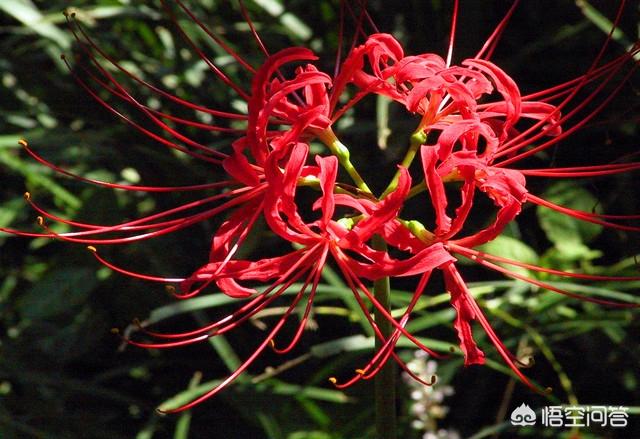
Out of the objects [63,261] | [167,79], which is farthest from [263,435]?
[167,79]

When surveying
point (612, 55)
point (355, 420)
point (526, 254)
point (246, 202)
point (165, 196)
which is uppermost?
point (612, 55)

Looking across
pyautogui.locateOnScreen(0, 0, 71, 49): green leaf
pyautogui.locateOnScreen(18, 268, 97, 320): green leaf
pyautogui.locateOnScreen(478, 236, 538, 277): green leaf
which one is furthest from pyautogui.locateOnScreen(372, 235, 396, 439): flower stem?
pyautogui.locateOnScreen(0, 0, 71, 49): green leaf

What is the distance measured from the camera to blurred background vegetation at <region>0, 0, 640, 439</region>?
1.68 metres

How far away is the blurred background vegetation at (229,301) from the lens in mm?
1682

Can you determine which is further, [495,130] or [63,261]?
[63,261]

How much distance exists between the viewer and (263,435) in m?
1.86

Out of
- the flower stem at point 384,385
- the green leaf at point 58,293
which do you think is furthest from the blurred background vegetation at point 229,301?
the flower stem at point 384,385

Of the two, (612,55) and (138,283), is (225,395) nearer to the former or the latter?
(138,283)

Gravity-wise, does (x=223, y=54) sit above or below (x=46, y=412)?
above

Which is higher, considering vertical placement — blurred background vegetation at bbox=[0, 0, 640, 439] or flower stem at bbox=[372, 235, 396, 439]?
blurred background vegetation at bbox=[0, 0, 640, 439]

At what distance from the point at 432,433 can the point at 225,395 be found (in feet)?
1.38

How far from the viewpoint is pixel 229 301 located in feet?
5.59

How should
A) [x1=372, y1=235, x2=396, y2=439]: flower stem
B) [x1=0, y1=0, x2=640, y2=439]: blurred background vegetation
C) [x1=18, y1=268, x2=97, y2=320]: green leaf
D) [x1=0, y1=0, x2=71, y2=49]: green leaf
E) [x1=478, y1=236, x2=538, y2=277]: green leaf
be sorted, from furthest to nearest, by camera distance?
[x1=0, y1=0, x2=71, y2=49]: green leaf → [x1=18, y1=268, x2=97, y2=320]: green leaf → [x1=0, y1=0, x2=640, y2=439]: blurred background vegetation → [x1=478, y1=236, x2=538, y2=277]: green leaf → [x1=372, y1=235, x2=396, y2=439]: flower stem

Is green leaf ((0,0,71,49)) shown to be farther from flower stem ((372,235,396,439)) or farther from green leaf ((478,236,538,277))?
flower stem ((372,235,396,439))
